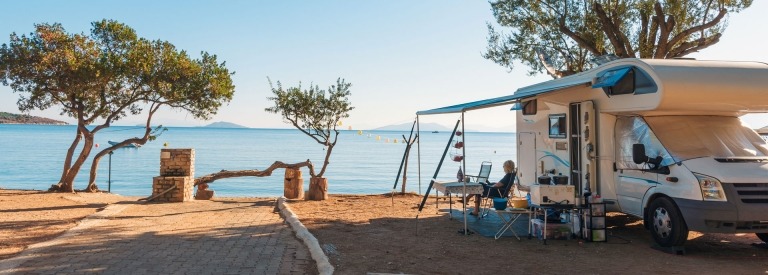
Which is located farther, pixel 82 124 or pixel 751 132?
pixel 82 124

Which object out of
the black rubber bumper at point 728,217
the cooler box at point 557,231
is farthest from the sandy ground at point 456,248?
the black rubber bumper at point 728,217

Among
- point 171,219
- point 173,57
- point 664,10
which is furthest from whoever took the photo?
point 173,57

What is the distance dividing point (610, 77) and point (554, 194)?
1.75 meters

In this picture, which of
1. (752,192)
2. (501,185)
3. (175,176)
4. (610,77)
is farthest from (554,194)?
(175,176)

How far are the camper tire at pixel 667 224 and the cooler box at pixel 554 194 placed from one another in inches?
40.2

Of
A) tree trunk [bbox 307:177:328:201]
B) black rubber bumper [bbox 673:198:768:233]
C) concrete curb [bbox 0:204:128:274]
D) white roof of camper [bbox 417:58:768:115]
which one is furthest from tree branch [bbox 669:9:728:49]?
concrete curb [bbox 0:204:128:274]

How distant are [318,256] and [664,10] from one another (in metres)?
10.4

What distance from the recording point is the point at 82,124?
14.5 m

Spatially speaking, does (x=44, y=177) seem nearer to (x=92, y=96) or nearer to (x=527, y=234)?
(x=92, y=96)

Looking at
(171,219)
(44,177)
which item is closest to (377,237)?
(171,219)

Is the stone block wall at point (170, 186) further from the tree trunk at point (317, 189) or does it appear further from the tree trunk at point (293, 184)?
the tree trunk at point (317, 189)

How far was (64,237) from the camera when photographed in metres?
7.30

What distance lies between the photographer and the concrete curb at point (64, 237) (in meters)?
5.62

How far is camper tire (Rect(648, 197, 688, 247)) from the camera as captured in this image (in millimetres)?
6796
